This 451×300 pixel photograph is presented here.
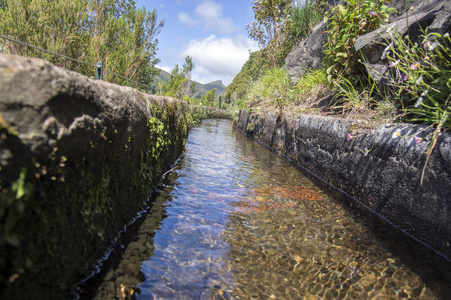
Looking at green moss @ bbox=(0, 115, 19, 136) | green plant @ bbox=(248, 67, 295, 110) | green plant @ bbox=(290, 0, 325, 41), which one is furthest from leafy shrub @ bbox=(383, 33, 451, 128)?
green plant @ bbox=(290, 0, 325, 41)

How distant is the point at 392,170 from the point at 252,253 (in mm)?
1949

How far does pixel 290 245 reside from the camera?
2.71m

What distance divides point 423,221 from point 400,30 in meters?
2.73

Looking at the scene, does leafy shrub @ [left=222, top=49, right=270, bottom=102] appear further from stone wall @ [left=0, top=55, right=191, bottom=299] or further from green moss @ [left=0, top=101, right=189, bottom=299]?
stone wall @ [left=0, top=55, right=191, bottom=299]

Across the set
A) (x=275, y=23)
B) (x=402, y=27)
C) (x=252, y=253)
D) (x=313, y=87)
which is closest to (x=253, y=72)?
(x=275, y=23)

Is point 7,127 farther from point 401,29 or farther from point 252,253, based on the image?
point 401,29

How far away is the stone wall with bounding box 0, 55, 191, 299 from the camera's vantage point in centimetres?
121

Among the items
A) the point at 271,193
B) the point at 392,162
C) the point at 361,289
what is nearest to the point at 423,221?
the point at 392,162

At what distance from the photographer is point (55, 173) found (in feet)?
4.82

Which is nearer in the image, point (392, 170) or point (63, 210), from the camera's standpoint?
point (63, 210)

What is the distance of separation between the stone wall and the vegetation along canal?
1.22 feet

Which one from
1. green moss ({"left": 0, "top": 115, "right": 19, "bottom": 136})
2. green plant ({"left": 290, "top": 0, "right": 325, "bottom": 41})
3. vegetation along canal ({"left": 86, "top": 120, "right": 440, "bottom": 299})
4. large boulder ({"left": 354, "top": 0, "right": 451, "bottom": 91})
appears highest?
green plant ({"left": 290, "top": 0, "right": 325, "bottom": 41})

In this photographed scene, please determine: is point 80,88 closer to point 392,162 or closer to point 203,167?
point 392,162

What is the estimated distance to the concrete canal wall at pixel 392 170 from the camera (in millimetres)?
2695
